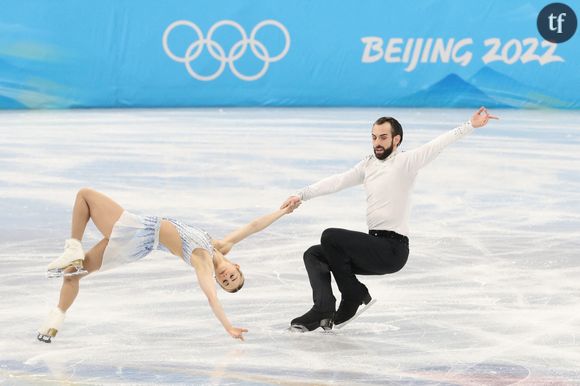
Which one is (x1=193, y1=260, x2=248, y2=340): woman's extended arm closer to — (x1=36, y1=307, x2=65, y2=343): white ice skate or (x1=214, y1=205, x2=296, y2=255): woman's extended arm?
(x1=214, y1=205, x2=296, y2=255): woman's extended arm

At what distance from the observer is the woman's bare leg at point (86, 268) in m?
4.77

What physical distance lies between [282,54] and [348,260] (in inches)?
414

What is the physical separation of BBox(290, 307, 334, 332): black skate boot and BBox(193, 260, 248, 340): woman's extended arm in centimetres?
46

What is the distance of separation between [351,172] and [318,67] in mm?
10452

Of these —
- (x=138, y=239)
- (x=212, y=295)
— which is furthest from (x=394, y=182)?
(x=138, y=239)

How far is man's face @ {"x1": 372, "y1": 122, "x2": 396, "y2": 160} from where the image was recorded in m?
4.85

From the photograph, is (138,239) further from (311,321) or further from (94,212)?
(311,321)

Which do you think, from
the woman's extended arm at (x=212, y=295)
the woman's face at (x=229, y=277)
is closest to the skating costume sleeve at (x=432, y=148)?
the woman's face at (x=229, y=277)

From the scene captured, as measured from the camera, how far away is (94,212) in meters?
4.76

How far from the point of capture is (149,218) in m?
4.78

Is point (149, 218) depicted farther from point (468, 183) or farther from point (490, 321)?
point (468, 183)

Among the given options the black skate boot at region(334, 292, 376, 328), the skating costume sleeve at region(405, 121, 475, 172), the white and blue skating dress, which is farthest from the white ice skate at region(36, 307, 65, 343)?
the skating costume sleeve at region(405, 121, 475, 172)

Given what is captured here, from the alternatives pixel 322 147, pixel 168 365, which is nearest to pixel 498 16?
pixel 322 147

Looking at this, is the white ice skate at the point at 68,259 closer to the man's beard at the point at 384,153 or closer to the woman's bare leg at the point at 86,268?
the woman's bare leg at the point at 86,268
